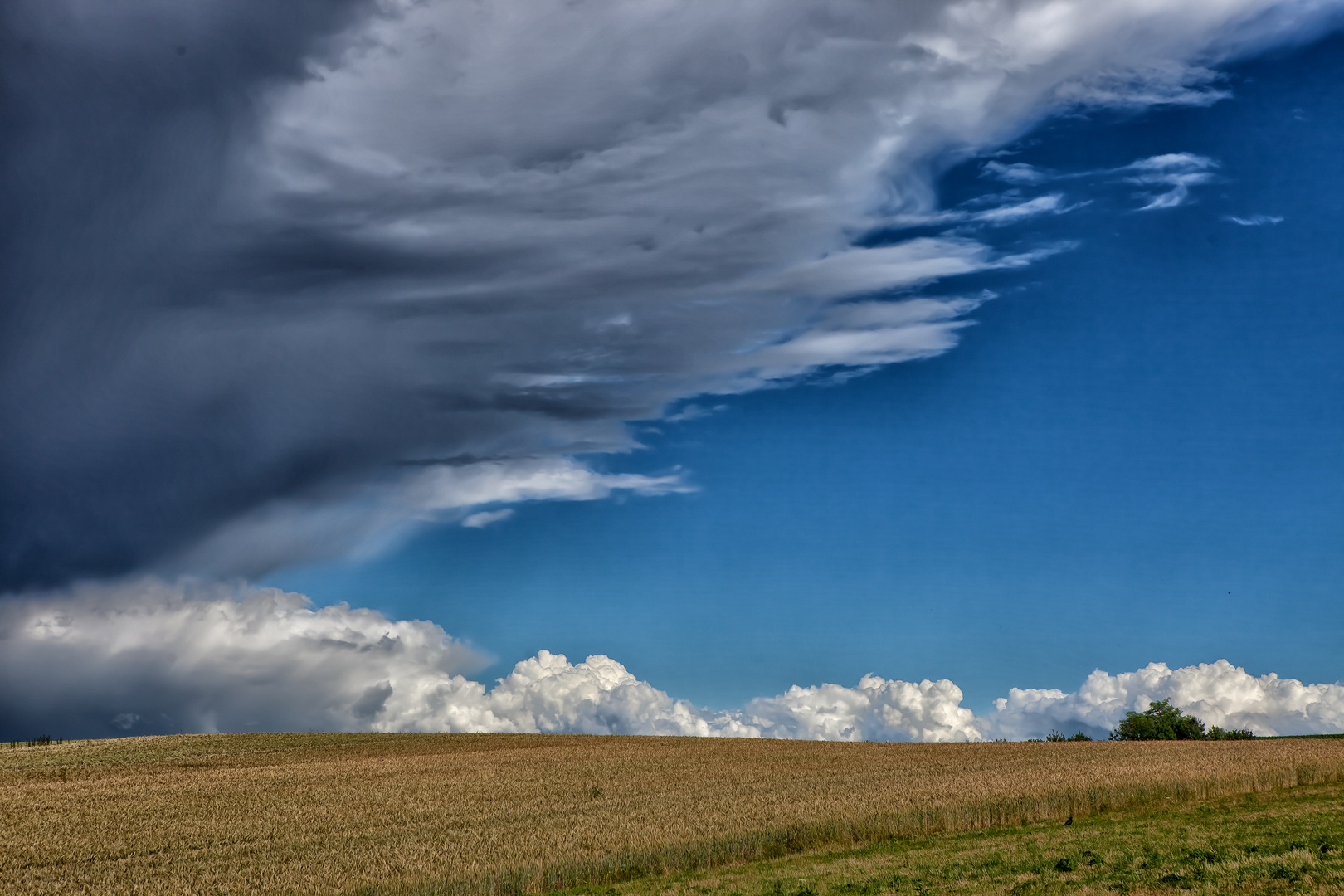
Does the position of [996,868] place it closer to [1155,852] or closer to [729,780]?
[1155,852]

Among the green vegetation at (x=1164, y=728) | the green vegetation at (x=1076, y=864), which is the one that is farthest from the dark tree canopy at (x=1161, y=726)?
the green vegetation at (x=1076, y=864)

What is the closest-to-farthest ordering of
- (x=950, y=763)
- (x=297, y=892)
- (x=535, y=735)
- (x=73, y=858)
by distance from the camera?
(x=297, y=892) < (x=73, y=858) < (x=950, y=763) < (x=535, y=735)

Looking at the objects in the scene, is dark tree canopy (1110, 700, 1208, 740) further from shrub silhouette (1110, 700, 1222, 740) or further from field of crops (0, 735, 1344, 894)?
field of crops (0, 735, 1344, 894)

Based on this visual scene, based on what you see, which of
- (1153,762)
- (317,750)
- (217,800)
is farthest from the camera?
(317,750)

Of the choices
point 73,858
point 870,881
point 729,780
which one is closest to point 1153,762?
point 729,780

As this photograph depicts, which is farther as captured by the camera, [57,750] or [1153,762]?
[57,750]

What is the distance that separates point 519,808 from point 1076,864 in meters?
22.5

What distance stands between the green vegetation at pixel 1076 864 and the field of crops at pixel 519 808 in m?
1.79

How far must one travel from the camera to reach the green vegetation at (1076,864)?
19.4 m

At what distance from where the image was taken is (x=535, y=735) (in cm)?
9894

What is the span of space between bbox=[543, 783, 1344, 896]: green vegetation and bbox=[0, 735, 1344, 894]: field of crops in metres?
1.79

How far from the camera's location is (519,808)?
37625mm

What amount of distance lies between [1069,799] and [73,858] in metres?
34.5

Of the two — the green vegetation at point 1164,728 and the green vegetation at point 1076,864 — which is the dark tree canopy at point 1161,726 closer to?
the green vegetation at point 1164,728
